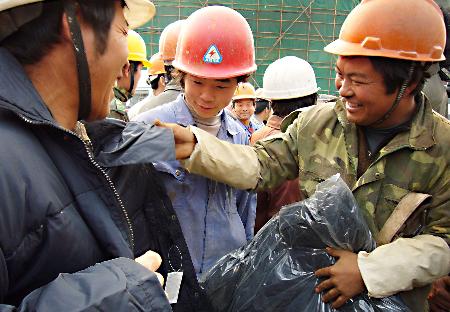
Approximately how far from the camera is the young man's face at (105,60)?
1.13 m

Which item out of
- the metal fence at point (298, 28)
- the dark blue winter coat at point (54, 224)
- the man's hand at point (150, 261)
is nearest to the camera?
the dark blue winter coat at point (54, 224)

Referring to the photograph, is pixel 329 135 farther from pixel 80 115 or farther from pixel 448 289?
pixel 80 115

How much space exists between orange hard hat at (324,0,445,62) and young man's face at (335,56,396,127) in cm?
6

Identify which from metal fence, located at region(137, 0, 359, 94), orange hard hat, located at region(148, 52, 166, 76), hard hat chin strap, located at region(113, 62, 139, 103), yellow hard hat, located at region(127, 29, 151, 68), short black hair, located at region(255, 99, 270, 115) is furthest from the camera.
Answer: metal fence, located at region(137, 0, 359, 94)

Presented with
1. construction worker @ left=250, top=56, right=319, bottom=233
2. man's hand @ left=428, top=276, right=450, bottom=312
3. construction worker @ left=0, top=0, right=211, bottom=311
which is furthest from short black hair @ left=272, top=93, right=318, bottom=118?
construction worker @ left=0, top=0, right=211, bottom=311

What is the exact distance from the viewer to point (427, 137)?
1.86m

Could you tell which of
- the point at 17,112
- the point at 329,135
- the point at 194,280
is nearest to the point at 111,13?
the point at 17,112

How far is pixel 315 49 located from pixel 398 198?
15.3m

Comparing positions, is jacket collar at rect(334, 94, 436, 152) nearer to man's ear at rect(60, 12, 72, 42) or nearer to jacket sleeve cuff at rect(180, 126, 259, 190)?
jacket sleeve cuff at rect(180, 126, 259, 190)

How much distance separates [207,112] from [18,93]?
4.18ft

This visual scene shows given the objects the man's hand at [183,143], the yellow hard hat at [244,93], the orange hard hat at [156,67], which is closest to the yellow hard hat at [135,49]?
the orange hard hat at [156,67]

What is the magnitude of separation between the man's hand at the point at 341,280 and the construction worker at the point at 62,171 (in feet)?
2.25

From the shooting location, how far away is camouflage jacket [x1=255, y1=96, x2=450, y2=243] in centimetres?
184

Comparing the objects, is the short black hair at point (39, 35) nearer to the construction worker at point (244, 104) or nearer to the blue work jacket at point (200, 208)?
the blue work jacket at point (200, 208)
